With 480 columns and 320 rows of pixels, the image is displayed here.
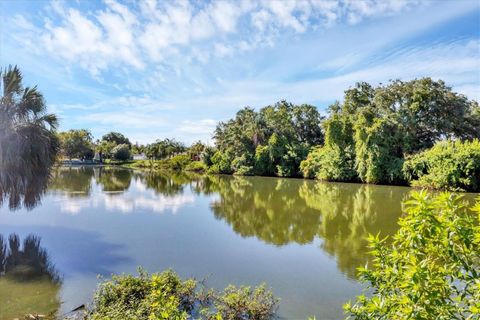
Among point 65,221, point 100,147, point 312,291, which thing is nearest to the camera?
point 312,291

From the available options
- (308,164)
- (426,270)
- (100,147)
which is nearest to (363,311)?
(426,270)

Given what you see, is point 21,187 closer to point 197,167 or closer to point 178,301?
point 178,301

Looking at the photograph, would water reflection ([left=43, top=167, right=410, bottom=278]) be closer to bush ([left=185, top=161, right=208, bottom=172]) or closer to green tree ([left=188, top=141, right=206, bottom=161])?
bush ([left=185, top=161, right=208, bottom=172])

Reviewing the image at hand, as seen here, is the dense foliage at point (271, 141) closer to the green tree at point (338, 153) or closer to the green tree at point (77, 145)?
the green tree at point (338, 153)

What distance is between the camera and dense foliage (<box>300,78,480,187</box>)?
107 feet

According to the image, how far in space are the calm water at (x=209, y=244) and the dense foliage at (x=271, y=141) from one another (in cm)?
2482

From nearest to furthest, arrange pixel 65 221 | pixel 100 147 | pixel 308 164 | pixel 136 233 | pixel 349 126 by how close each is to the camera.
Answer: pixel 136 233 → pixel 65 221 → pixel 349 126 → pixel 308 164 → pixel 100 147

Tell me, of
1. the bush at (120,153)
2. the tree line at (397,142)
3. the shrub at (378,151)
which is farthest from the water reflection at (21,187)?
the bush at (120,153)

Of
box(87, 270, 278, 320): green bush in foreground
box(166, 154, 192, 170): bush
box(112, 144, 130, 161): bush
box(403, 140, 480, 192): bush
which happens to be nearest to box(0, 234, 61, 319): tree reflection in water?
box(87, 270, 278, 320): green bush in foreground

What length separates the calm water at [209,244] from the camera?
6867 mm

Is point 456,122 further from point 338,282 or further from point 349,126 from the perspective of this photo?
point 338,282

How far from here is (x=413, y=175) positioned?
101ft

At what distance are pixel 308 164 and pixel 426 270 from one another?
3876 centimetres

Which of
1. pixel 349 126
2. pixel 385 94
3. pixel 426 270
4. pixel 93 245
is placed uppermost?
pixel 385 94
